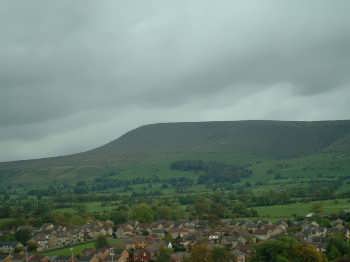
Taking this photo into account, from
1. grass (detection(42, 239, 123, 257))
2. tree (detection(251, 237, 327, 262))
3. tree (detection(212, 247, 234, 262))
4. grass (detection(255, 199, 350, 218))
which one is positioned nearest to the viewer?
tree (detection(251, 237, 327, 262))

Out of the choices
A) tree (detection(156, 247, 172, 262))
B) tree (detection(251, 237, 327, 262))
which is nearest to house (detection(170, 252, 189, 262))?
tree (detection(156, 247, 172, 262))

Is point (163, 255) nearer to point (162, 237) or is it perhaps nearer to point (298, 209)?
point (162, 237)

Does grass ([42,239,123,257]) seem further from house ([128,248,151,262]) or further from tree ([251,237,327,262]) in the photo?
tree ([251,237,327,262])

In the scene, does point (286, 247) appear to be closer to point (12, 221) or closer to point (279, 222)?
point (279, 222)

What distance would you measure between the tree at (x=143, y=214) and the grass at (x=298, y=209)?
16.6 meters

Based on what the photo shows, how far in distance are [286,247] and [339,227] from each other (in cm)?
2535

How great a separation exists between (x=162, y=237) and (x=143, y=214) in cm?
1693

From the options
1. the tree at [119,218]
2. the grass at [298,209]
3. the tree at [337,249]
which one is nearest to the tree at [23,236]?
the tree at [119,218]

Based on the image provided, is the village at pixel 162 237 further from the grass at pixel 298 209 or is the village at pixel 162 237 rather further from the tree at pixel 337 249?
the grass at pixel 298 209

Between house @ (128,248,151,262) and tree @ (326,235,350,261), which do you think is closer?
tree @ (326,235,350,261)

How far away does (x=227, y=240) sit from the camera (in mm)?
62531

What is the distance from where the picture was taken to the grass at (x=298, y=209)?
83044 millimetres

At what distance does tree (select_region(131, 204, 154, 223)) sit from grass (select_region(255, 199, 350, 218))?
1655cm

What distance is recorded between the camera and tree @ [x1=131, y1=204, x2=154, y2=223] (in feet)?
278
